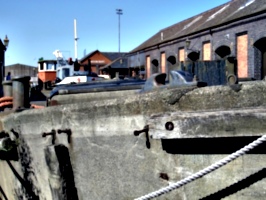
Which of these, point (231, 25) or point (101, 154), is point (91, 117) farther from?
point (231, 25)

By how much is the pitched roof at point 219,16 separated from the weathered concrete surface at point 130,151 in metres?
22.7

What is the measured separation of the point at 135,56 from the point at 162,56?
26.9 ft

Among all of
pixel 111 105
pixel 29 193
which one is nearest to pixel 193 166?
pixel 111 105

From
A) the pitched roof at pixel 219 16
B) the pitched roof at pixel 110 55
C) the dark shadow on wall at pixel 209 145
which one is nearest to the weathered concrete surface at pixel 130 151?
the dark shadow on wall at pixel 209 145

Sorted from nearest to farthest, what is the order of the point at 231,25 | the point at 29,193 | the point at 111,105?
the point at 111,105
the point at 29,193
the point at 231,25

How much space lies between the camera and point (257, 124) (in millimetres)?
2781

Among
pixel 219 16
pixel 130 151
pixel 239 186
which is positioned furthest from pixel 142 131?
pixel 219 16

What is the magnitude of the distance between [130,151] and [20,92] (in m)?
2.70

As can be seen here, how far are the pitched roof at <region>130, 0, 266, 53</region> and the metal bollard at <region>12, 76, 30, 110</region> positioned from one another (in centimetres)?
2173

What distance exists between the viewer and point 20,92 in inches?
229

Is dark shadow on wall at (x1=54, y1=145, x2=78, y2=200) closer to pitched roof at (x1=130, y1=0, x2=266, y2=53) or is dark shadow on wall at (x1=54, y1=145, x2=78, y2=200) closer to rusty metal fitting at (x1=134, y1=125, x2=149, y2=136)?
rusty metal fitting at (x1=134, y1=125, x2=149, y2=136)

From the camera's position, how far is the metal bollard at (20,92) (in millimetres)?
5754

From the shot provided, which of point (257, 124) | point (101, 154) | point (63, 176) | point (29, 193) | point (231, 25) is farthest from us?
point (231, 25)

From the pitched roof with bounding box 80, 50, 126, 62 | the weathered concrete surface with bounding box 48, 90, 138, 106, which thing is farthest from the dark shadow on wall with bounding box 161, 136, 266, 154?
the pitched roof with bounding box 80, 50, 126, 62
